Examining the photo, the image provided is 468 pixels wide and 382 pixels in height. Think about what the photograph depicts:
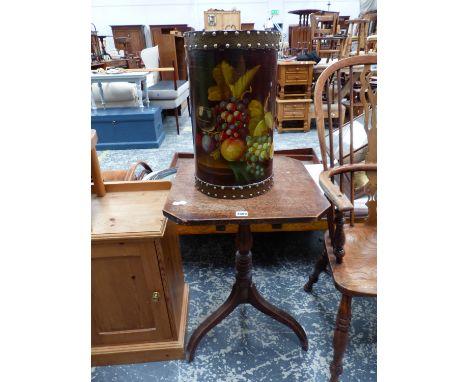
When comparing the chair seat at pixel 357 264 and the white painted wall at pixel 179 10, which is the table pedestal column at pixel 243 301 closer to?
the chair seat at pixel 357 264

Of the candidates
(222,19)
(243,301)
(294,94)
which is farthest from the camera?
(222,19)

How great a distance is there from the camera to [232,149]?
0.89m

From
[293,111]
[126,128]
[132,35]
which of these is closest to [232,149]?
[126,128]

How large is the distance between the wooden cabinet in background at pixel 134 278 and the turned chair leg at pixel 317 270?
0.60m

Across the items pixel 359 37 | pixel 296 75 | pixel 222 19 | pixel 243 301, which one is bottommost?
pixel 243 301

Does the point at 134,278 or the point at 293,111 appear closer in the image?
the point at 134,278

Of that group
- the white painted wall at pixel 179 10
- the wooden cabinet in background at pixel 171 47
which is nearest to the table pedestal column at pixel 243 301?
the wooden cabinet in background at pixel 171 47

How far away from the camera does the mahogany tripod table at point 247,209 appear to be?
0.87m

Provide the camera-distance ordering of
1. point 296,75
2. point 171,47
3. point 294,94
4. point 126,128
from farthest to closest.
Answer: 1. point 171,47
2. point 294,94
3. point 296,75
4. point 126,128

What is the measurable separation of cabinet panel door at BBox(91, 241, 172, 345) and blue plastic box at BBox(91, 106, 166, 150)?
2723mm

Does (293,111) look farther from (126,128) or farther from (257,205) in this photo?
(257,205)

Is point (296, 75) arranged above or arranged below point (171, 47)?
below

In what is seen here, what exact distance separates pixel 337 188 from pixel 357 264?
279 millimetres

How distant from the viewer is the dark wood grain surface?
2.84 feet
